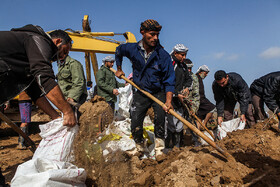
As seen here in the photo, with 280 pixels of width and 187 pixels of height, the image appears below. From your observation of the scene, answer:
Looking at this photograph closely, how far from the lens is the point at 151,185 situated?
2.10 m

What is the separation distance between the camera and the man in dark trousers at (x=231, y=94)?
4789mm

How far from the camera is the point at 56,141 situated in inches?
89.2

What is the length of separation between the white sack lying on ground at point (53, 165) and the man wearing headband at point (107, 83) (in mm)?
3274

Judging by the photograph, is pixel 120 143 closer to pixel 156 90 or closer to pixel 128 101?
pixel 156 90

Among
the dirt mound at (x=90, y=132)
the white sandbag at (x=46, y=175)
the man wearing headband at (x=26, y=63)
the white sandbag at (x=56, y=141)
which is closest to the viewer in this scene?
the white sandbag at (x=46, y=175)

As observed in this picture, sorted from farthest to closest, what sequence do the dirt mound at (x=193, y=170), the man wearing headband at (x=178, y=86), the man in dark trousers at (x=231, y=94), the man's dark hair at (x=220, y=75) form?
the man in dark trousers at (x=231, y=94), the man's dark hair at (x=220, y=75), the man wearing headband at (x=178, y=86), the dirt mound at (x=193, y=170)

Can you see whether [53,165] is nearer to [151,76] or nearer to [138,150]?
[138,150]

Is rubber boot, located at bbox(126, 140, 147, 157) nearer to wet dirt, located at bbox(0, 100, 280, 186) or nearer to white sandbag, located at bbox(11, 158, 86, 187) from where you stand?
wet dirt, located at bbox(0, 100, 280, 186)

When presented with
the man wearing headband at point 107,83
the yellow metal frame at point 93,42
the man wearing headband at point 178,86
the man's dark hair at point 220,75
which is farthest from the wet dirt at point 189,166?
the yellow metal frame at point 93,42

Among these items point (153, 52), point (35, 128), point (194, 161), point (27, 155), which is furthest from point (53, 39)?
point (35, 128)

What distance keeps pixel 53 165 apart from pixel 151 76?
5.99ft

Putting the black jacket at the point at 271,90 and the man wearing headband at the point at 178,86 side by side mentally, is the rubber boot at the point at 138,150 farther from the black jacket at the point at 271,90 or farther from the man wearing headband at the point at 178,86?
the black jacket at the point at 271,90

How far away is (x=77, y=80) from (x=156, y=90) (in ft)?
6.05

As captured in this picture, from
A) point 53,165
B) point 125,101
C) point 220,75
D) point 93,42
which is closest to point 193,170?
point 53,165
